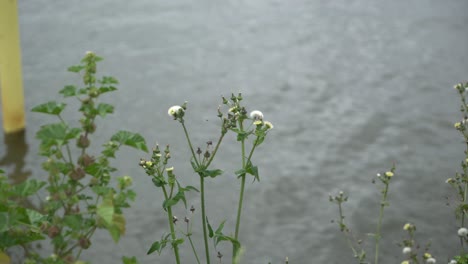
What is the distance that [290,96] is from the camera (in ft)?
11.8

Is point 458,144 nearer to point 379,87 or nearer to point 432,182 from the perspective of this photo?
point 432,182

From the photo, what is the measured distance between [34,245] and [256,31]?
1.96 m

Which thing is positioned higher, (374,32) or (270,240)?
(374,32)

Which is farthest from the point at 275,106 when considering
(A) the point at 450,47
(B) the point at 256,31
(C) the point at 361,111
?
(A) the point at 450,47

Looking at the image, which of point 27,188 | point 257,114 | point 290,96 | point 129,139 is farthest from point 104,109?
point 290,96

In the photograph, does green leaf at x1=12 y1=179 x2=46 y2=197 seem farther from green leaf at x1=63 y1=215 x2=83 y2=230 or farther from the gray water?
the gray water

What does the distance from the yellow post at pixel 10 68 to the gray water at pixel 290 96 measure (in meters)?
0.12

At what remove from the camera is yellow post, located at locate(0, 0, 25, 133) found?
3.06m

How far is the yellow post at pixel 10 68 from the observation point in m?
3.06

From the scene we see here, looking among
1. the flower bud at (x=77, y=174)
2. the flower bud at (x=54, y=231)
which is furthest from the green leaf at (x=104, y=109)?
the flower bud at (x=54, y=231)

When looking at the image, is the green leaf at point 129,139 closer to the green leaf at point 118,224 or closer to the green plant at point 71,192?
the green plant at point 71,192

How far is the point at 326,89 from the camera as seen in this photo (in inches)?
144

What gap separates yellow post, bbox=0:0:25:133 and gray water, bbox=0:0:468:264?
12 centimetres

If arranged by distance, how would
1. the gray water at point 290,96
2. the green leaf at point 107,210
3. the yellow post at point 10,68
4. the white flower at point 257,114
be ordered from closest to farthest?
the green leaf at point 107,210 → the white flower at point 257,114 → the gray water at point 290,96 → the yellow post at point 10,68
